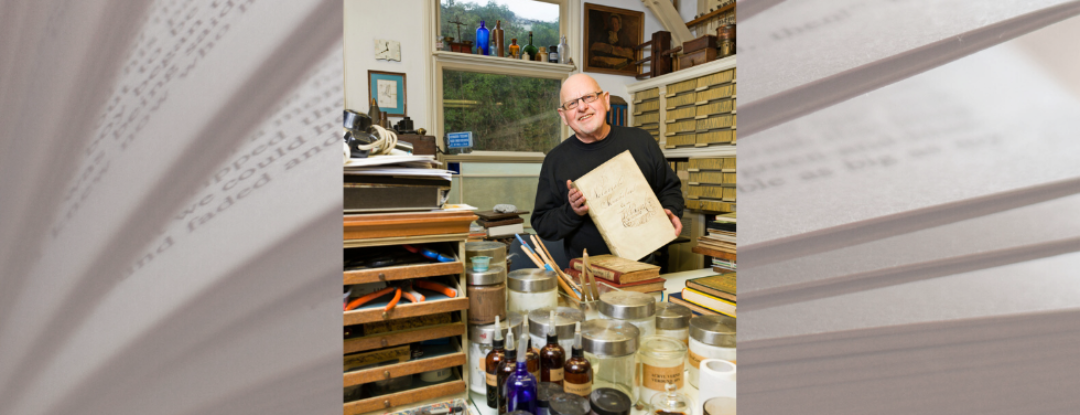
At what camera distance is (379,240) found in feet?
2.77

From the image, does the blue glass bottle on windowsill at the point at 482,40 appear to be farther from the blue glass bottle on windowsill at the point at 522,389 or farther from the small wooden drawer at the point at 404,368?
the blue glass bottle on windowsill at the point at 522,389

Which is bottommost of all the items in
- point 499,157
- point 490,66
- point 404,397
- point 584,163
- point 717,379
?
point 404,397

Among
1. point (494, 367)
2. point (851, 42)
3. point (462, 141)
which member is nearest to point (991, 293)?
point (851, 42)

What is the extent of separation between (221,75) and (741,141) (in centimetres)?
25

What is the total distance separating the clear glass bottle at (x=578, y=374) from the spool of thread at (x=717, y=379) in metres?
0.17

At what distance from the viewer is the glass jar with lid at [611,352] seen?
2.50ft

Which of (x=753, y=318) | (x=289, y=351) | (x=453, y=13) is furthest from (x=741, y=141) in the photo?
(x=453, y=13)

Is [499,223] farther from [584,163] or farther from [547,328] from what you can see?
[547,328]

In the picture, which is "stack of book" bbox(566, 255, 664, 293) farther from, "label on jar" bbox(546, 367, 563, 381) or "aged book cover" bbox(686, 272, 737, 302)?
"label on jar" bbox(546, 367, 563, 381)

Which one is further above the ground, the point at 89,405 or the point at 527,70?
the point at 527,70

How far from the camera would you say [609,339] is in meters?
0.77

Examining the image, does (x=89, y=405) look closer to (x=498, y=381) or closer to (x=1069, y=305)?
(x=1069, y=305)

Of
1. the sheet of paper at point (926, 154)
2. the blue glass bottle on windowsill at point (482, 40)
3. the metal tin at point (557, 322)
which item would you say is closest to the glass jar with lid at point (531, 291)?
the metal tin at point (557, 322)

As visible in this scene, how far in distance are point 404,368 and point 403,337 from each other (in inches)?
2.1
